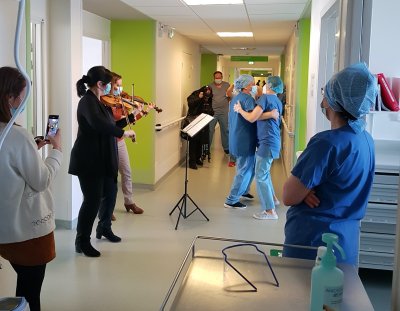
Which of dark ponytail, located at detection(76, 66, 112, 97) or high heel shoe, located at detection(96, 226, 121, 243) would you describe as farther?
high heel shoe, located at detection(96, 226, 121, 243)

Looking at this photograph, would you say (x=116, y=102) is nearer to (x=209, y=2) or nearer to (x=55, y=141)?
(x=209, y=2)

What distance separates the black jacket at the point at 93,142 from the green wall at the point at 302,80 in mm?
2720

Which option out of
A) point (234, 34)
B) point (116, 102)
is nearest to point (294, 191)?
point (116, 102)

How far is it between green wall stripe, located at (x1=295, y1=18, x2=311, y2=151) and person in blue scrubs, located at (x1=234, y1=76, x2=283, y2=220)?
710 mm

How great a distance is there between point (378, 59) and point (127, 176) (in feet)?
8.68

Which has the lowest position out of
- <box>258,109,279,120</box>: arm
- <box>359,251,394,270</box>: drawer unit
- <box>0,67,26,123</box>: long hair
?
<box>359,251,394,270</box>: drawer unit

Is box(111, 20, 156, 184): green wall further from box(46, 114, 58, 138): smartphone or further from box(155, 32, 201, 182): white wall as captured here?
box(46, 114, 58, 138): smartphone

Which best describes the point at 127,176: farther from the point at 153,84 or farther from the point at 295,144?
the point at 295,144

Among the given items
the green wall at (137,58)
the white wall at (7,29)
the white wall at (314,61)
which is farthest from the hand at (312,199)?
the green wall at (137,58)

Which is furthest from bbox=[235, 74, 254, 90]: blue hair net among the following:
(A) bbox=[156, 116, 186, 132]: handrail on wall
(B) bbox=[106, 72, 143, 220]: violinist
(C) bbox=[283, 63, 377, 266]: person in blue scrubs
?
(C) bbox=[283, 63, 377, 266]: person in blue scrubs

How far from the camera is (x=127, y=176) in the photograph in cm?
471

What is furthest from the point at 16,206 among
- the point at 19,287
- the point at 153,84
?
the point at 153,84

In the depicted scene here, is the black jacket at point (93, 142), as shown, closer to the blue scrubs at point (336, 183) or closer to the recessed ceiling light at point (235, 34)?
the blue scrubs at point (336, 183)

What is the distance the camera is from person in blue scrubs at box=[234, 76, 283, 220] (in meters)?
4.72
